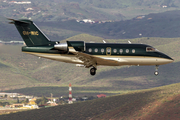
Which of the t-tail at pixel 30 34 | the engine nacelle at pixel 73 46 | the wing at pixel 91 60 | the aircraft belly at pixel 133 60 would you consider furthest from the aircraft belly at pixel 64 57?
the aircraft belly at pixel 133 60

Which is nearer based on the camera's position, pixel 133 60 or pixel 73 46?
pixel 73 46

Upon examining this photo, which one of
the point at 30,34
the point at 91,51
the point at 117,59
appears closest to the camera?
the point at 91,51

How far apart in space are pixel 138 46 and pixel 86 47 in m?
9.68

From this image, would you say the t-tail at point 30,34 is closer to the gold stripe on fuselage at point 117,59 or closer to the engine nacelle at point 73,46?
the gold stripe on fuselage at point 117,59

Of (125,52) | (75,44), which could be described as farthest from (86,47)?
(125,52)

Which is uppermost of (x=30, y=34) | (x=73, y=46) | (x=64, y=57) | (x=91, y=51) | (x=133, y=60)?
(x=30, y=34)

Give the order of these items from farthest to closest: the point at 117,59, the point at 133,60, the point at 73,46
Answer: the point at 133,60 → the point at 117,59 → the point at 73,46

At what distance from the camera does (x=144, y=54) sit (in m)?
71.8

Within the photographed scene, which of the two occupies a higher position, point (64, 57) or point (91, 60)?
point (64, 57)

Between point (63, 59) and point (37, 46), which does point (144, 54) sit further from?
point (37, 46)

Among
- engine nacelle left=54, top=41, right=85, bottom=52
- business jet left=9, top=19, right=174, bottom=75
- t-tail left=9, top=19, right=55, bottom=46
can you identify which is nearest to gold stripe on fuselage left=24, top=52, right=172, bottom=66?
business jet left=9, top=19, right=174, bottom=75

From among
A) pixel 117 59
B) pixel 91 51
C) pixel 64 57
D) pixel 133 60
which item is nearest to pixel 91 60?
pixel 91 51

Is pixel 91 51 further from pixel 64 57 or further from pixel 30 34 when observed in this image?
pixel 30 34

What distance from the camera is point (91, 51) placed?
70.4 metres
